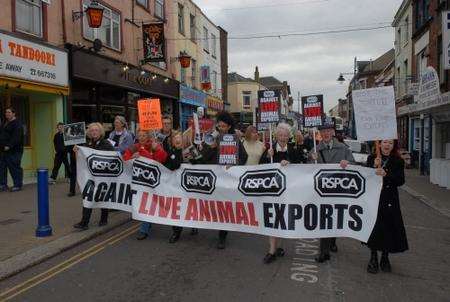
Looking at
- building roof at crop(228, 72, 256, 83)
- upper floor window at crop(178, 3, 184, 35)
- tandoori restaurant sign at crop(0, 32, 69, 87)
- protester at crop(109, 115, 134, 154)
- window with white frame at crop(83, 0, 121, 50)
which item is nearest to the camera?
protester at crop(109, 115, 134, 154)

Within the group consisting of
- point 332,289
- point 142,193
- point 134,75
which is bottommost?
point 332,289

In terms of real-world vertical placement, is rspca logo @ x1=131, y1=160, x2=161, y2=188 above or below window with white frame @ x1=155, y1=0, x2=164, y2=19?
below

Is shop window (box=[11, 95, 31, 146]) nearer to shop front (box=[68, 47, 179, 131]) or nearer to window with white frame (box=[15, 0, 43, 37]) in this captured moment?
shop front (box=[68, 47, 179, 131])

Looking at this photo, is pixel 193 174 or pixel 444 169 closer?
pixel 193 174

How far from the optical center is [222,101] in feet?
123

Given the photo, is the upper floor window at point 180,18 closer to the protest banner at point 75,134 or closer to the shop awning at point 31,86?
the shop awning at point 31,86

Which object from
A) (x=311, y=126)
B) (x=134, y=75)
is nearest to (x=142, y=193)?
(x=311, y=126)

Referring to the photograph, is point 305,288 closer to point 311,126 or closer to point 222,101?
point 311,126

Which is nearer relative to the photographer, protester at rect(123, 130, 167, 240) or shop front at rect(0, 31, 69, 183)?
protester at rect(123, 130, 167, 240)

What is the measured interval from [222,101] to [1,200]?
27.4 m

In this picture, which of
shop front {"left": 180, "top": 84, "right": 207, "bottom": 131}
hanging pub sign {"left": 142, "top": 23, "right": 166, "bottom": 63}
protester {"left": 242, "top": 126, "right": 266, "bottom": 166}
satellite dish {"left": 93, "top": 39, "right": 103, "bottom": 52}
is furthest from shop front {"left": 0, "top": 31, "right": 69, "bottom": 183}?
shop front {"left": 180, "top": 84, "right": 207, "bottom": 131}

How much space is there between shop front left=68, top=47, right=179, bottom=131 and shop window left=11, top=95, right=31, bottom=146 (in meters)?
1.32

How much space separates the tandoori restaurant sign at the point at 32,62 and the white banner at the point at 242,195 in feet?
19.5

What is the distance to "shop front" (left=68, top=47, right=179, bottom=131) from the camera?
54.0 feet
